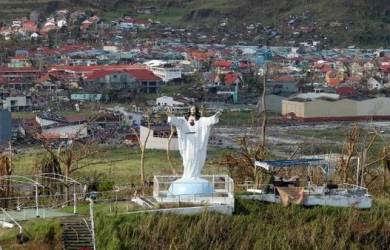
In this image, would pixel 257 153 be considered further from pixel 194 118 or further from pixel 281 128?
pixel 281 128

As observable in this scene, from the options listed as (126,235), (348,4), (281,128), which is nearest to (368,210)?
(126,235)

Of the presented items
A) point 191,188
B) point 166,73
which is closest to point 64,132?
point 166,73

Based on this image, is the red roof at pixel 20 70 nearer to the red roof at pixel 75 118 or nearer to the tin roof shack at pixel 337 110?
the red roof at pixel 75 118

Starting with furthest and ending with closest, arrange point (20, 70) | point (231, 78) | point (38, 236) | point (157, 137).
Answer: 1. point (20, 70)
2. point (231, 78)
3. point (157, 137)
4. point (38, 236)

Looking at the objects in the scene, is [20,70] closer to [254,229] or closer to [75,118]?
[75,118]

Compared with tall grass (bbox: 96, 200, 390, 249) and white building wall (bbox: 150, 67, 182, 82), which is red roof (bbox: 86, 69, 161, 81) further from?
tall grass (bbox: 96, 200, 390, 249)
